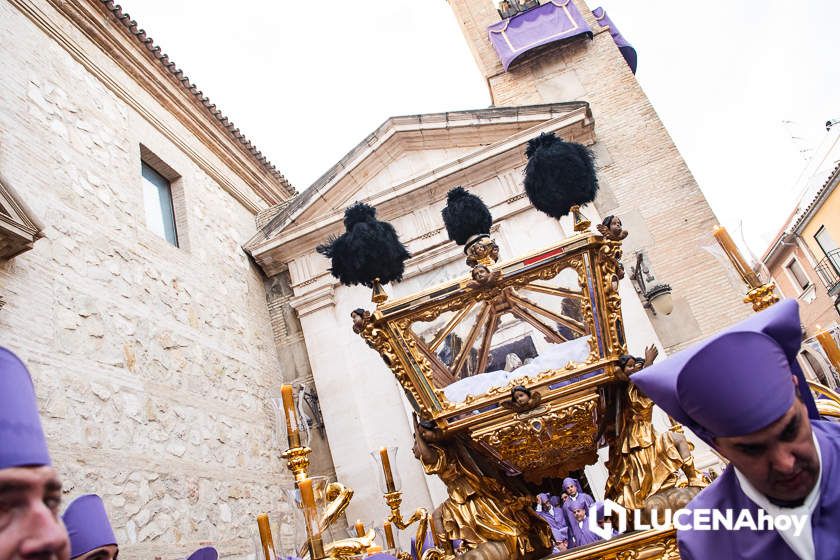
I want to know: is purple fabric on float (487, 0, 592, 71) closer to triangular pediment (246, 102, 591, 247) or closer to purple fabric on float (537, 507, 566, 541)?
triangular pediment (246, 102, 591, 247)

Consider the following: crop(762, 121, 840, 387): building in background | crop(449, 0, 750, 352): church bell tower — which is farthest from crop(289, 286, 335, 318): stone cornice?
crop(762, 121, 840, 387): building in background

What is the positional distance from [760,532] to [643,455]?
4.02 feet

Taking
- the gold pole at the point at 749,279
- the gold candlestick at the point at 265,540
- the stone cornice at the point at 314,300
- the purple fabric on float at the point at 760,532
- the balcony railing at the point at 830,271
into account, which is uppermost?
the stone cornice at the point at 314,300

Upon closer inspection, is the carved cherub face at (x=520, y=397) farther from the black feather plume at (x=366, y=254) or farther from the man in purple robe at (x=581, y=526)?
the man in purple robe at (x=581, y=526)

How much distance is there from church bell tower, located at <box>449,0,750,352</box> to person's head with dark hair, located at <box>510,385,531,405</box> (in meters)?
4.98

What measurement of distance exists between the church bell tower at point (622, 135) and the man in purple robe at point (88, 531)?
6.51m

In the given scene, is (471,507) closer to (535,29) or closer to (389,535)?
(389,535)

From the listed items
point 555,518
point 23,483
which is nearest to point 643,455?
point 23,483

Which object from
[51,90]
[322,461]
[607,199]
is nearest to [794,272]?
[607,199]

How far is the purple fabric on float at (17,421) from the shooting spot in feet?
2.97

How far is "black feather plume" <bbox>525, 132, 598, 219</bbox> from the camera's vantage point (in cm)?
330

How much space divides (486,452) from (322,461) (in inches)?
230

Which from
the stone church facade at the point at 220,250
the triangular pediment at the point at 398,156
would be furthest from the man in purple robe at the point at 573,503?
the triangular pediment at the point at 398,156

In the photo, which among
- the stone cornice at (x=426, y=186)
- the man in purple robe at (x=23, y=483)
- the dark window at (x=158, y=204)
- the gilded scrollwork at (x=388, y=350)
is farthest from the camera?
the stone cornice at (x=426, y=186)
